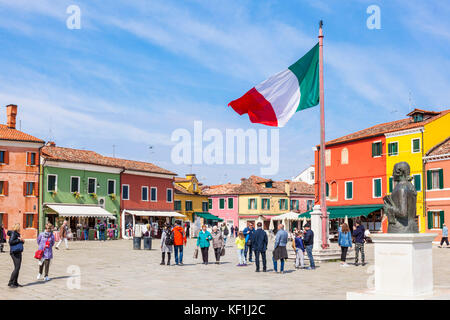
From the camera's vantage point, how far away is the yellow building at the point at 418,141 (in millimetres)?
37062

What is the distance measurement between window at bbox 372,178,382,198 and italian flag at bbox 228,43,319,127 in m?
Result: 23.2

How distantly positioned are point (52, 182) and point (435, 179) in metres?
27.9

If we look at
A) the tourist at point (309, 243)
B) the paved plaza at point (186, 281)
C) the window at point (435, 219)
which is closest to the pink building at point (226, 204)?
the window at point (435, 219)

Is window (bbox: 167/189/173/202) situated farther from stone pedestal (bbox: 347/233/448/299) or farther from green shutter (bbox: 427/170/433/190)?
stone pedestal (bbox: 347/233/448/299)

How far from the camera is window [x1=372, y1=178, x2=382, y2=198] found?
4036 centimetres

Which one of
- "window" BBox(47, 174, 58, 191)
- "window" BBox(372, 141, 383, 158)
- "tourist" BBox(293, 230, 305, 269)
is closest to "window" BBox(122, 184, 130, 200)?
"window" BBox(47, 174, 58, 191)

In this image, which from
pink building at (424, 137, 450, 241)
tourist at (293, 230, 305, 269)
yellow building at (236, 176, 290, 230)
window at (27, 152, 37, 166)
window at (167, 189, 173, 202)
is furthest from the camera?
yellow building at (236, 176, 290, 230)

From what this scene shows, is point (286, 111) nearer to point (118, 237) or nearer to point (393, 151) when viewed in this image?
point (393, 151)

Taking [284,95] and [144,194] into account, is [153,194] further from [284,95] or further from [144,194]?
[284,95]

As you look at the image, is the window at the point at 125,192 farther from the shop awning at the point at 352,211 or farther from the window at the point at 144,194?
the shop awning at the point at 352,211

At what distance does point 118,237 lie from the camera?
147 feet

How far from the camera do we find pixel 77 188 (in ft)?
140
